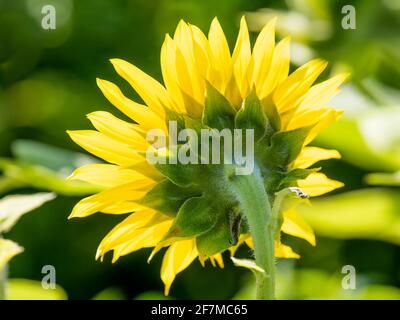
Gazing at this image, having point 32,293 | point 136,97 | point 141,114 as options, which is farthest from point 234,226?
point 136,97

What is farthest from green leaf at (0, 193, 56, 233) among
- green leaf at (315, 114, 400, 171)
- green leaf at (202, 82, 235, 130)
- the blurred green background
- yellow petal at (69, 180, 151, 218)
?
green leaf at (315, 114, 400, 171)

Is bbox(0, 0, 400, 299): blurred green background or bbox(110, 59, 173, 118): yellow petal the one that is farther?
bbox(0, 0, 400, 299): blurred green background

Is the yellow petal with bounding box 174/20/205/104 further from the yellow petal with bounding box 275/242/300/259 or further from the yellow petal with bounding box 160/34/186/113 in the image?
the yellow petal with bounding box 275/242/300/259

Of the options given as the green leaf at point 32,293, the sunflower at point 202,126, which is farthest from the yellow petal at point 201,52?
the green leaf at point 32,293

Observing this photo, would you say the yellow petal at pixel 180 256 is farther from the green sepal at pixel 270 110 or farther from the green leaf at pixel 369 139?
the green leaf at pixel 369 139

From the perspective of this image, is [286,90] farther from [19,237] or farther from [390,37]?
[19,237]
